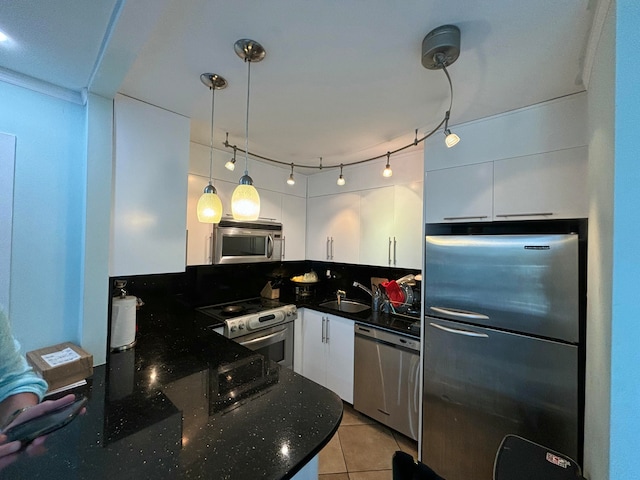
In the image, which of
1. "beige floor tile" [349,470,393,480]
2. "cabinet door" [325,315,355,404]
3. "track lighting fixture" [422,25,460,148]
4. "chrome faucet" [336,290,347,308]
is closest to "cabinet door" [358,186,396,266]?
"chrome faucet" [336,290,347,308]

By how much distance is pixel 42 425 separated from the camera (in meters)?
0.84

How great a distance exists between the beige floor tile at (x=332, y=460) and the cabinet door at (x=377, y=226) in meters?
1.55

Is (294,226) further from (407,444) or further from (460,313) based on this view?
(407,444)

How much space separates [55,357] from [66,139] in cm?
108

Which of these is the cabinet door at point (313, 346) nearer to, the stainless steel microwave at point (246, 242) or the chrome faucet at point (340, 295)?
the chrome faucet at point (340, 295)

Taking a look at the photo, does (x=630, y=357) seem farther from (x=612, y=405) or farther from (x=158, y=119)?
(x=158, y=119)

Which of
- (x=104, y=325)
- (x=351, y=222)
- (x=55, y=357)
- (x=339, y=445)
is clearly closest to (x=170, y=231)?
(x=104, y=325)

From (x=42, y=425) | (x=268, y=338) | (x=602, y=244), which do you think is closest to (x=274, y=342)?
(x=268, y=338)

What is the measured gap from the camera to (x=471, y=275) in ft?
5.34

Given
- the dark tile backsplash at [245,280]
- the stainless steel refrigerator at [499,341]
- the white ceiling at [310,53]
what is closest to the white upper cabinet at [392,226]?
the dark tile backsplash at [245,280]

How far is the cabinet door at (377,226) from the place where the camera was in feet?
7.94

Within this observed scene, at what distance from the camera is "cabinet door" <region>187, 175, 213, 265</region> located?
2104 millimetres

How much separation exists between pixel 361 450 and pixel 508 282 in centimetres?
167

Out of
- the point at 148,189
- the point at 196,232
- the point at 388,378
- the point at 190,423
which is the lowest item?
the point at 388,378
